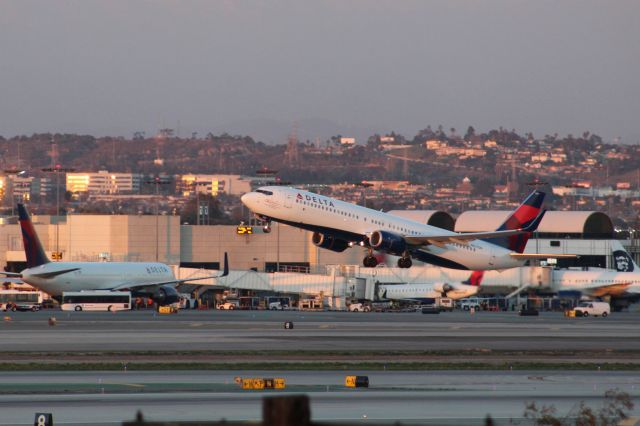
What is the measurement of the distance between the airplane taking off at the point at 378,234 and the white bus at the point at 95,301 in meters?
32.7

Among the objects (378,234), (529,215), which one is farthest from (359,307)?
(378,234)

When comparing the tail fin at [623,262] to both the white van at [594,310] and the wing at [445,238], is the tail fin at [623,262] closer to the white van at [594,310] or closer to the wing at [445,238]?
the white van at [594,310]

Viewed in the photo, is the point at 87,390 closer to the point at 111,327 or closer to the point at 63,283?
the point at 111,327

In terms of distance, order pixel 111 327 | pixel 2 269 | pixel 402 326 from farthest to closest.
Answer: pixel 2 269, pixel 402 326, pixel 111 327

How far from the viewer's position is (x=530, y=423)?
3369 centimetres

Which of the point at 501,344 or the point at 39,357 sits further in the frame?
the point at 501,344

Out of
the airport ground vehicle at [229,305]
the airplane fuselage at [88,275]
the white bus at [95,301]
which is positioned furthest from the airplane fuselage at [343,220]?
the airplane fuselage at [88,275]

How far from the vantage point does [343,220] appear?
87.8 meters

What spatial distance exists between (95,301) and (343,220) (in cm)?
4445

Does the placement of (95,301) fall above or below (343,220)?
below

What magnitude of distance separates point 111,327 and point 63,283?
40610 mm

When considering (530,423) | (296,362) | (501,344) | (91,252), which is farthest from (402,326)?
(91,252)

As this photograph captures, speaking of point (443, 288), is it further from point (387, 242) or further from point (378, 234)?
point (378, 234)

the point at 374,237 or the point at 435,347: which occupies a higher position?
the point at 374,237
